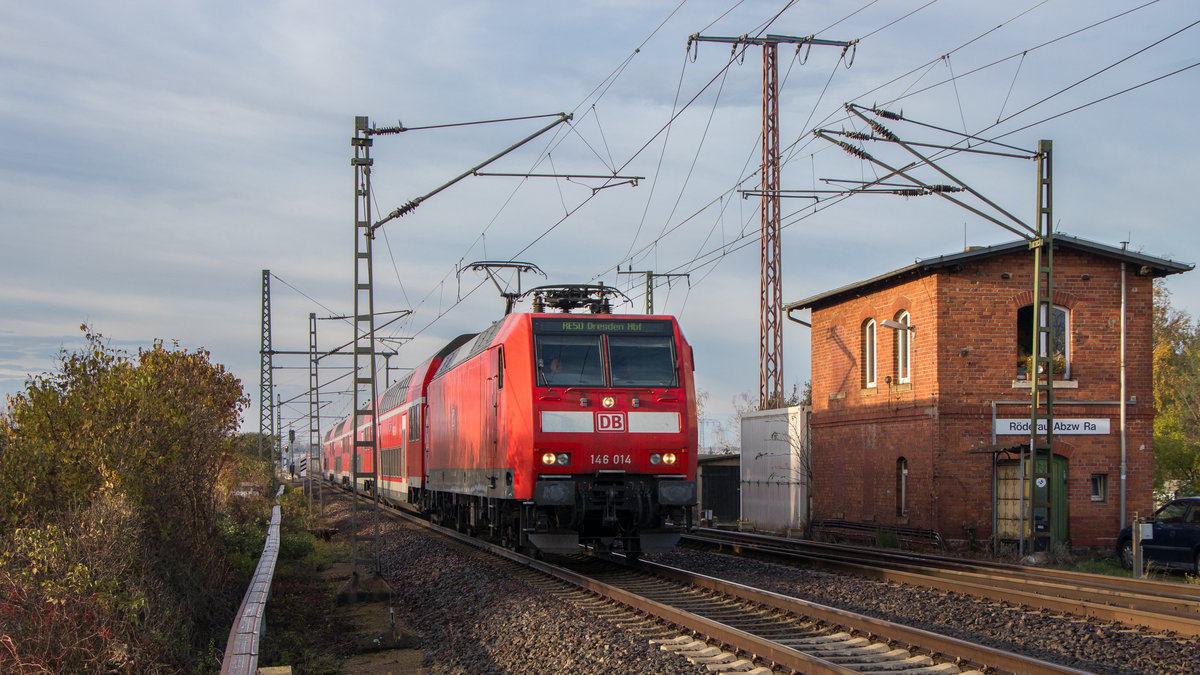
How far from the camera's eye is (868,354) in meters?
24.6

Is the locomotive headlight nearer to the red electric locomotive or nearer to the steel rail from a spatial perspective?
the red electric locomotive

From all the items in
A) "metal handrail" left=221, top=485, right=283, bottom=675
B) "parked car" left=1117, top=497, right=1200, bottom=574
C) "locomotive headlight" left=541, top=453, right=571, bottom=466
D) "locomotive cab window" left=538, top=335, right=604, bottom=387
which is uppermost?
"locomotive cab window" left=538, top=335, right=604, bottom=387

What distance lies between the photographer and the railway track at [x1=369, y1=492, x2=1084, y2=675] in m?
8.07

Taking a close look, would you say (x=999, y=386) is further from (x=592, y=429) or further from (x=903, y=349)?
(x=592, y=429)

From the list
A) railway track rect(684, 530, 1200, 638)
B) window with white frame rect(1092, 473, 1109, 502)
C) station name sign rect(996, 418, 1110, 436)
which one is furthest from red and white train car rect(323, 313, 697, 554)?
window with white frame rect(1092, 473, 1109, 502)

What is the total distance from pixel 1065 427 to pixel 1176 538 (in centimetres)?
458

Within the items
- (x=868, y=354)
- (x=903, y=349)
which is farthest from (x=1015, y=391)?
(x=868, y=354)

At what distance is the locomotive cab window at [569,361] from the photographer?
566 inches

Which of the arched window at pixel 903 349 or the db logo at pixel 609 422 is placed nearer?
the db logo at pixel 609 422

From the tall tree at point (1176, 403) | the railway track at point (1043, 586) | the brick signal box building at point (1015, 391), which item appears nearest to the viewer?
the railway track at point (1043, 586)

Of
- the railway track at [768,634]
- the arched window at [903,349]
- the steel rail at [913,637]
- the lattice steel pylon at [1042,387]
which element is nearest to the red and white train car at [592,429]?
the railway track at [768,634]

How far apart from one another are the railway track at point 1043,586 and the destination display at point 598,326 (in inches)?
172

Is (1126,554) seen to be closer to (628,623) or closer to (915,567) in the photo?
(915,567)

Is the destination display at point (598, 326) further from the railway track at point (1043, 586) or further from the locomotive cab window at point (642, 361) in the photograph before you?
the railway track at point (1043, 586)
